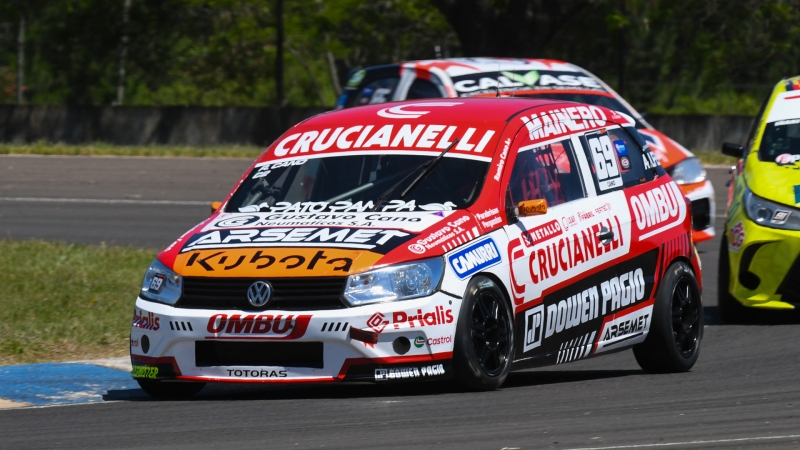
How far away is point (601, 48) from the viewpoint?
3538cm

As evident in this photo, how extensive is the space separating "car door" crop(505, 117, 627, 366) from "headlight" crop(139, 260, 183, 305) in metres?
1.62

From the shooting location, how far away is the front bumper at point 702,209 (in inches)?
574

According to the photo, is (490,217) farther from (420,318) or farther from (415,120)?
(415,120)

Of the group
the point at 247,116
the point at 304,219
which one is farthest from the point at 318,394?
the point at 247,116

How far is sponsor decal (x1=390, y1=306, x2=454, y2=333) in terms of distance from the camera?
6.89 meters

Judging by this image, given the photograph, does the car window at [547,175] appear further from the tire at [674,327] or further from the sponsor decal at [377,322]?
the sponsor decal at [377,322]

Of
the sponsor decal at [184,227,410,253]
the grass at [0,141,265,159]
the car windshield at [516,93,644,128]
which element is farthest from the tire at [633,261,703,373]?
the grass at [0,141,265,159]

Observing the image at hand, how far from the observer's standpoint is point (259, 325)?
22.7ft

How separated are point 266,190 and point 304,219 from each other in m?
0.67

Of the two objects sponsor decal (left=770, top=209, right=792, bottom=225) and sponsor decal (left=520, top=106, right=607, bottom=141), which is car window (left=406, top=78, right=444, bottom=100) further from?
sponsor decal (left=520, top=106, right=607, bottom=141)

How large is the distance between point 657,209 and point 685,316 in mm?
635

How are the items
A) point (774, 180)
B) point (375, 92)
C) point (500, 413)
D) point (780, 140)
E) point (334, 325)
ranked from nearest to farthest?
point (500, 413), point (334, 325), point (774, 180), point (780, 140), point (375, 92)

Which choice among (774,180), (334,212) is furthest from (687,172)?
(334,212)

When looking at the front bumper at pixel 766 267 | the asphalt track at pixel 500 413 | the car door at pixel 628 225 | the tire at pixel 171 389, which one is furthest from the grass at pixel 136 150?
the tire at pixel 171 389
